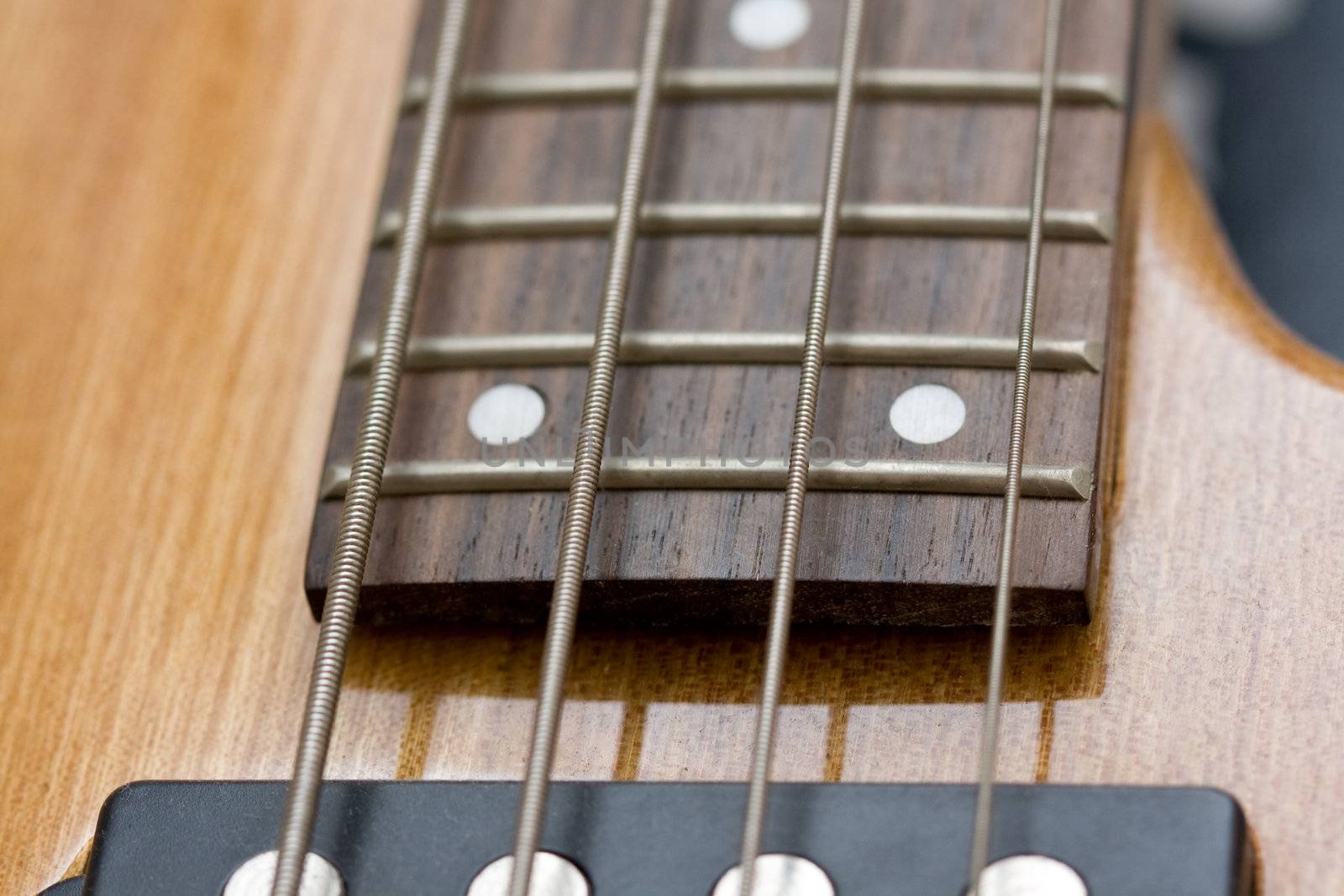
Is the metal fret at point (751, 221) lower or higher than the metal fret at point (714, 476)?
higher

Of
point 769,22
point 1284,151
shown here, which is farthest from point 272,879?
point 1284,151

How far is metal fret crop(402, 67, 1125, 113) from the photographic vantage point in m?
0.77

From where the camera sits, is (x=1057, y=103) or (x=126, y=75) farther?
(x=126, y=75)

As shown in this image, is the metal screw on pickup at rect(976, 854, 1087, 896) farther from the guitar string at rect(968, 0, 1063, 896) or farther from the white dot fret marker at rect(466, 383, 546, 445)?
the white dot fret marker at rect(466, 383, 546, 445)

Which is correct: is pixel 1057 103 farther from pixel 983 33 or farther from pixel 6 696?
pixel 6 696

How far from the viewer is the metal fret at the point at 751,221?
2.38 ft

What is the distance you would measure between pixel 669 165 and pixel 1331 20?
90 cm

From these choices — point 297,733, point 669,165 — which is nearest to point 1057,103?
point 669,165

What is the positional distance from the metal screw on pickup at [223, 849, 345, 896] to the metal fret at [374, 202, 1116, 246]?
11.5 inches

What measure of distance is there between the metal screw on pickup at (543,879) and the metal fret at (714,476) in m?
0.15

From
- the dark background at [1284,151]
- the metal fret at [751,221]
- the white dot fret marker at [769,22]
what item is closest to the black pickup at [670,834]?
A: the metal fret at [751,221]

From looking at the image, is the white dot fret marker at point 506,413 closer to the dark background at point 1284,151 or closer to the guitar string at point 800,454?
the guitar string at point 800,454

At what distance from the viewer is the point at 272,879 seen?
1.89 ft

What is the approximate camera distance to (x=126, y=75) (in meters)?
0.92
